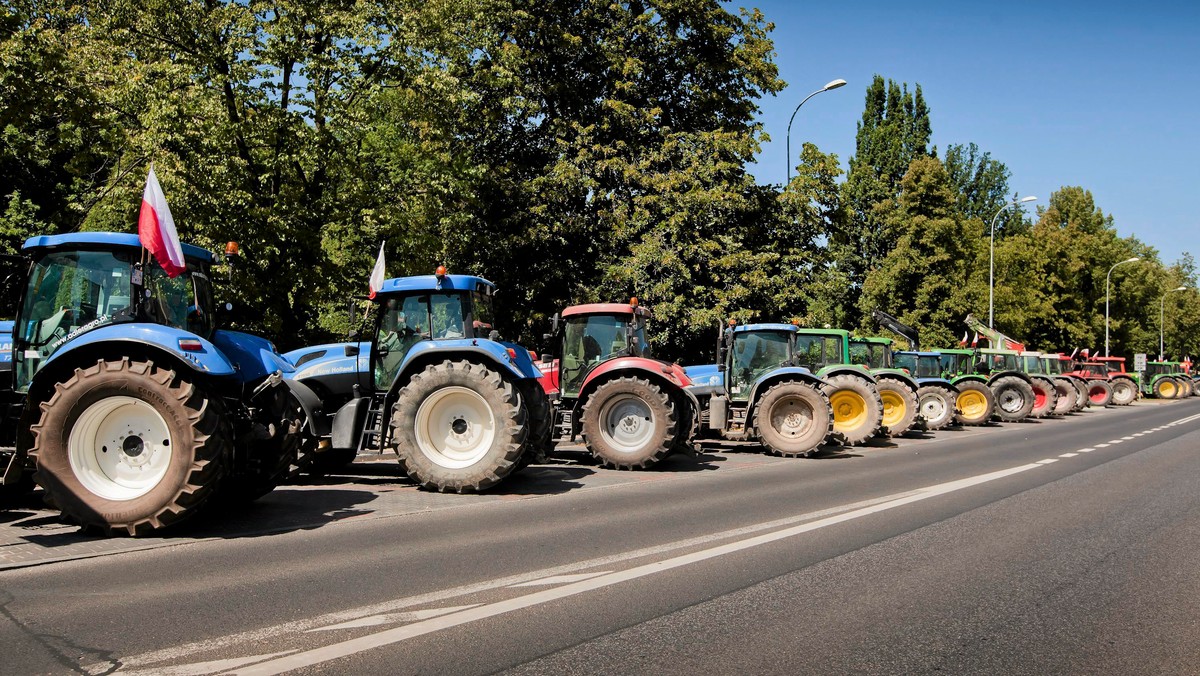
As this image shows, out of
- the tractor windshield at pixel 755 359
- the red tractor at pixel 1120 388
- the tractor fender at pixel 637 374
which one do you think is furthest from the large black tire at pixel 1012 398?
the red tractor at pixel 1120 388

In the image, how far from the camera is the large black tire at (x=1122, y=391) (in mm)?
41322

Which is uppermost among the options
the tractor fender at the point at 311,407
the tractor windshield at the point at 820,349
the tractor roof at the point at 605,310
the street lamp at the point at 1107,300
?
the street lamp at the point at 1107,300

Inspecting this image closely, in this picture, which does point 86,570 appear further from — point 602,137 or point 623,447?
point 602,137

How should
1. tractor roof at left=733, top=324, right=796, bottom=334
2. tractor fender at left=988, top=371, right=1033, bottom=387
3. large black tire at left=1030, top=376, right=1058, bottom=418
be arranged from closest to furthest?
tractor roof at left=733, top=324, right=796, bottom=334 < tractor fender at left=988, top=371, right=1033, bottom=387 < large black tire at left=1030, top=376, right=1058, bottom=418

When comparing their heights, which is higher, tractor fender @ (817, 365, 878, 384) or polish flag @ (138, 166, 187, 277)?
polish flag @ (138, 166, 187, 277)

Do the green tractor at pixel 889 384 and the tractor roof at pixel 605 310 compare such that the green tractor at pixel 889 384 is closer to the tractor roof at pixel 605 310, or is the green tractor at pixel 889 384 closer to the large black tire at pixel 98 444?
the tractor roof at pixel 605 310

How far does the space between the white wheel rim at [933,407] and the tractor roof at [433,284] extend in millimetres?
15836

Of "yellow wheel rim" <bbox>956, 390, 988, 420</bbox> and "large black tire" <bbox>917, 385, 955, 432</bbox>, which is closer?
"large black tire" <bbox>917, 385, 955, 432</bbox>

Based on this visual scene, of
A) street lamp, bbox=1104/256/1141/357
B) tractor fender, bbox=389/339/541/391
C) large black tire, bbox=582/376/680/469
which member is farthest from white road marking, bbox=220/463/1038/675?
street lamp, bbox=1104/256/1141/357

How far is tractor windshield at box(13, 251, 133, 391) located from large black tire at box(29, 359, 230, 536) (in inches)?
30.7

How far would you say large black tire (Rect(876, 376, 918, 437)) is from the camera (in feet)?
63.6

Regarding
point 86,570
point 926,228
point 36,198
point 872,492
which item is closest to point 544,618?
point 86,570

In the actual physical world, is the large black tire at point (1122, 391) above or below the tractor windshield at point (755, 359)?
below

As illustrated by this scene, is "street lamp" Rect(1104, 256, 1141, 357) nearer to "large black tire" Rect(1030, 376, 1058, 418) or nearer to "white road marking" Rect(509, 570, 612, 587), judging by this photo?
"large black tire" Rect(1030, 376, 1058, 418)
